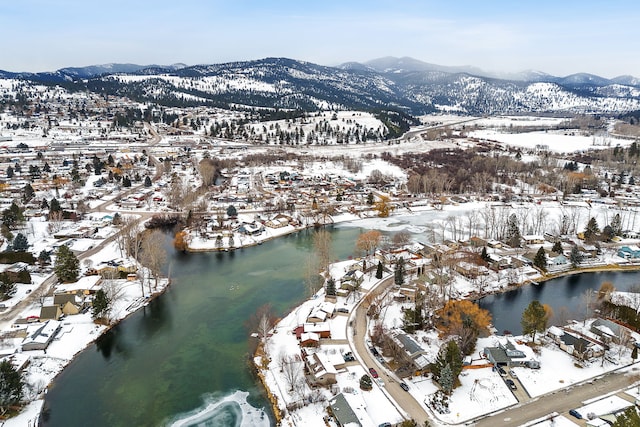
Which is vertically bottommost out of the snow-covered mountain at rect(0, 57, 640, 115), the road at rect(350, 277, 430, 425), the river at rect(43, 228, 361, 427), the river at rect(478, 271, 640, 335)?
the river at rect(43, 228, 361, 427)

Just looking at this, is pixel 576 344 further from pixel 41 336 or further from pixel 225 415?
pixel 41 336

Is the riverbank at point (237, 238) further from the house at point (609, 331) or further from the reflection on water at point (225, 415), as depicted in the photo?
the house at point (609, 331)

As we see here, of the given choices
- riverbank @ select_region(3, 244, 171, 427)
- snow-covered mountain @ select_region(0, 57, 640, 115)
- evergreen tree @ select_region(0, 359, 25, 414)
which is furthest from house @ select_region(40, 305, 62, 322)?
snow-covered mountain @ select_region(0, 57, 640, 115)

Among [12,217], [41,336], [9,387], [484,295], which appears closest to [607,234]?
[484,295]

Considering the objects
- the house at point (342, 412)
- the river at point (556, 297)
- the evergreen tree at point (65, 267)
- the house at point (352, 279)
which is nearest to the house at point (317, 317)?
the house at point (352, 279)

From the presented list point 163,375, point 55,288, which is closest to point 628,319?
point 163,375

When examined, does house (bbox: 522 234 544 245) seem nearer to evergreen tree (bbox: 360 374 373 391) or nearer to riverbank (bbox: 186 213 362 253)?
riverbank (bbox: 186 213 362 253)

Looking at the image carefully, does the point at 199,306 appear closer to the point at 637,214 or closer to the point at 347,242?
the point at 347,242
